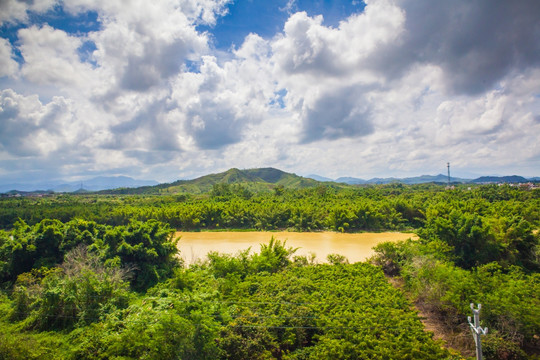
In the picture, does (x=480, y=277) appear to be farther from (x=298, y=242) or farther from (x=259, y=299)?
(x=298, y=242)

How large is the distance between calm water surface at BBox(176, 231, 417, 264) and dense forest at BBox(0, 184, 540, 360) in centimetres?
737

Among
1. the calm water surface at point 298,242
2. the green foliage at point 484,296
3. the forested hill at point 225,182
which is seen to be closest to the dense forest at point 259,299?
the green foliage at point 484,296

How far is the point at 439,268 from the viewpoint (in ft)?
41.3

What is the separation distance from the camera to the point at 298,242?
31.5m

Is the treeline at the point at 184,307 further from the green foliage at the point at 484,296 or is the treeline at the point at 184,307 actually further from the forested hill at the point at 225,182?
the forested hill at the point at 225,182

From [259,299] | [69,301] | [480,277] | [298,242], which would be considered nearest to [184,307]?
[259,299]

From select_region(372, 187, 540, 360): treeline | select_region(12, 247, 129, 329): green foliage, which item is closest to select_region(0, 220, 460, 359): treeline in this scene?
select_region(12, 247, 129, 329): green foliage

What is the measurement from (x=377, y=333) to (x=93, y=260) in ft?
52.7

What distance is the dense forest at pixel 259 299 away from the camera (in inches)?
358

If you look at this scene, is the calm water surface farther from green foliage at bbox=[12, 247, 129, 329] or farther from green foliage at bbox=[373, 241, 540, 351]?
green foliage at bbox=[12, 247, 129, 329]

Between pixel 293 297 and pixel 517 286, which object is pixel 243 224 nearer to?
pixel 293 297

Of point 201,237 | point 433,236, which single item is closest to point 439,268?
point 433,236

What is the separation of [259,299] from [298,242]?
20017 mm

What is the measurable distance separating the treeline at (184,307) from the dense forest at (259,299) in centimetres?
5
